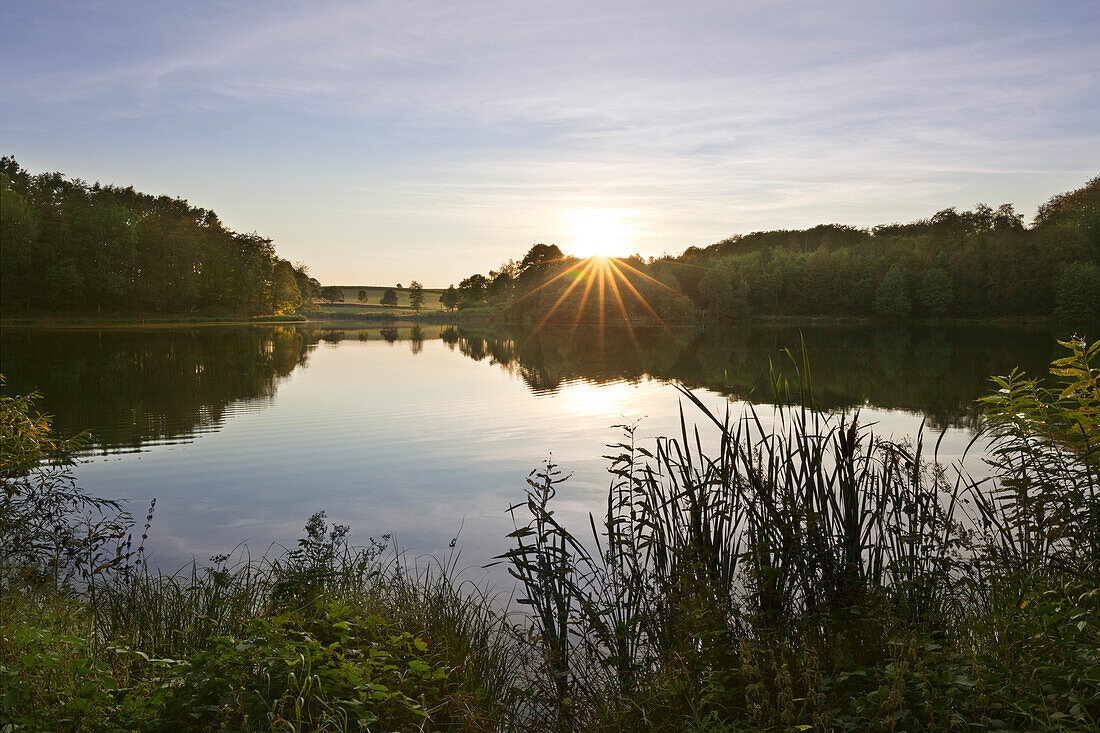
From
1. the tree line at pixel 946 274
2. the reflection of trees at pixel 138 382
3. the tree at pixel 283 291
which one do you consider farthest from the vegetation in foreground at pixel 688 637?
the tree at pixel 283 291

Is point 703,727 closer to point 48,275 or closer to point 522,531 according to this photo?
point 522,531

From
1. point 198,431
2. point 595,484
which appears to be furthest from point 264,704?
point 198,431

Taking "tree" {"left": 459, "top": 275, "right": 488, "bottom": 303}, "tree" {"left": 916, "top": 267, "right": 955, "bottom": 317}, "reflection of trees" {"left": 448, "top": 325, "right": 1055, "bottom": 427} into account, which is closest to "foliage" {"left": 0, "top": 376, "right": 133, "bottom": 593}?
"reflection of trees" {"left": 448, "top": 325, "right": 1055, "bottom": 427}

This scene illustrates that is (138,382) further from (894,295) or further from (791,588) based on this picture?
(894,295)

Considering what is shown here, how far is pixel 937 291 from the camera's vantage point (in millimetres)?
86562

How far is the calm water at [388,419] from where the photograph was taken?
35.1 ft

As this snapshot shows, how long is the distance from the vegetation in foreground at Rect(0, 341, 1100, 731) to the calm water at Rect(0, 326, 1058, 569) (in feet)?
4.12

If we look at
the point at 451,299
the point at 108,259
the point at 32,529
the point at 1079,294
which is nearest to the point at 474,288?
the point at 451,299

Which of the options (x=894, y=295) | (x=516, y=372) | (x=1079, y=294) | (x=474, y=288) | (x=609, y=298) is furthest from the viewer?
(x=474, y=288)

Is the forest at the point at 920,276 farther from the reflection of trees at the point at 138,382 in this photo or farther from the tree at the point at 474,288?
the reflection of trees at the point at 138,382

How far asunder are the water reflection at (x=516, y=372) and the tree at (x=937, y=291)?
42794 mm

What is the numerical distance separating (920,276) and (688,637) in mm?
98115

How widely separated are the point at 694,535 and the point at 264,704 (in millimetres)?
2996

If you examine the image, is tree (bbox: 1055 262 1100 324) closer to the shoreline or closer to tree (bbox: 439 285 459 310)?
the shoreline
